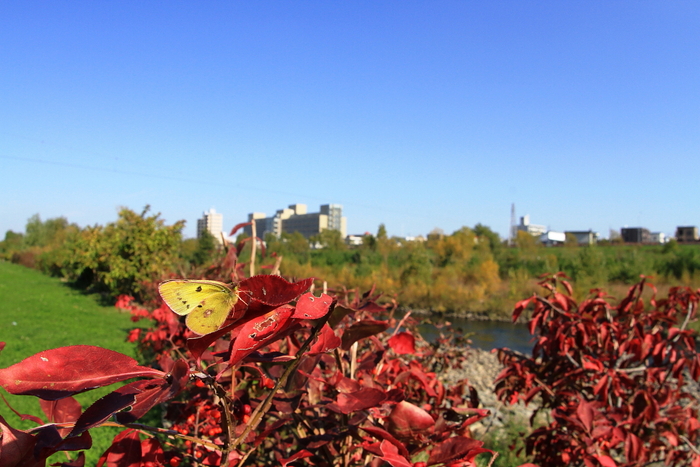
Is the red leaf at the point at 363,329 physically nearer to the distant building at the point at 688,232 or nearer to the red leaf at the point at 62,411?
the red leaf at the point at 62,411

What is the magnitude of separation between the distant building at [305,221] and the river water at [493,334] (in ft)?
161

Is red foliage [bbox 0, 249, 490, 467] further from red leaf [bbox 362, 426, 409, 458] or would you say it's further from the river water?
the river water

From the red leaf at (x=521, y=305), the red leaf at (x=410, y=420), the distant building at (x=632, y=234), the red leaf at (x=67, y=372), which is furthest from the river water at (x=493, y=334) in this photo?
the distant building at (x=632, y=234)

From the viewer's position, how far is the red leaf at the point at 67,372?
551 millimetres

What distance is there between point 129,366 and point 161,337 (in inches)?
107

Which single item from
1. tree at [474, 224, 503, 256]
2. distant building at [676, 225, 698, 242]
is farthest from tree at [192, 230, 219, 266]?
distant building at [676, 225, 698, 242]

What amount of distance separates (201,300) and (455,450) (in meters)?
0.63

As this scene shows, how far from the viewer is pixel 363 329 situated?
3.17 ft

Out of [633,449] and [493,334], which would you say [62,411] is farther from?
[493,334]

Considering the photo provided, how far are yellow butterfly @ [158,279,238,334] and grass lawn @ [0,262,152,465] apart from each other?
3.39m

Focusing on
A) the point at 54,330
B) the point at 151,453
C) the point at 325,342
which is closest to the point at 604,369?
the point at 325,342

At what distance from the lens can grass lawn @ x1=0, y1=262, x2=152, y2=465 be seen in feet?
13.6

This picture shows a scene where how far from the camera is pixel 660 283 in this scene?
2203cm

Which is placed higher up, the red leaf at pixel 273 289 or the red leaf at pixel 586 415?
the red leaf at pixel 273 289
